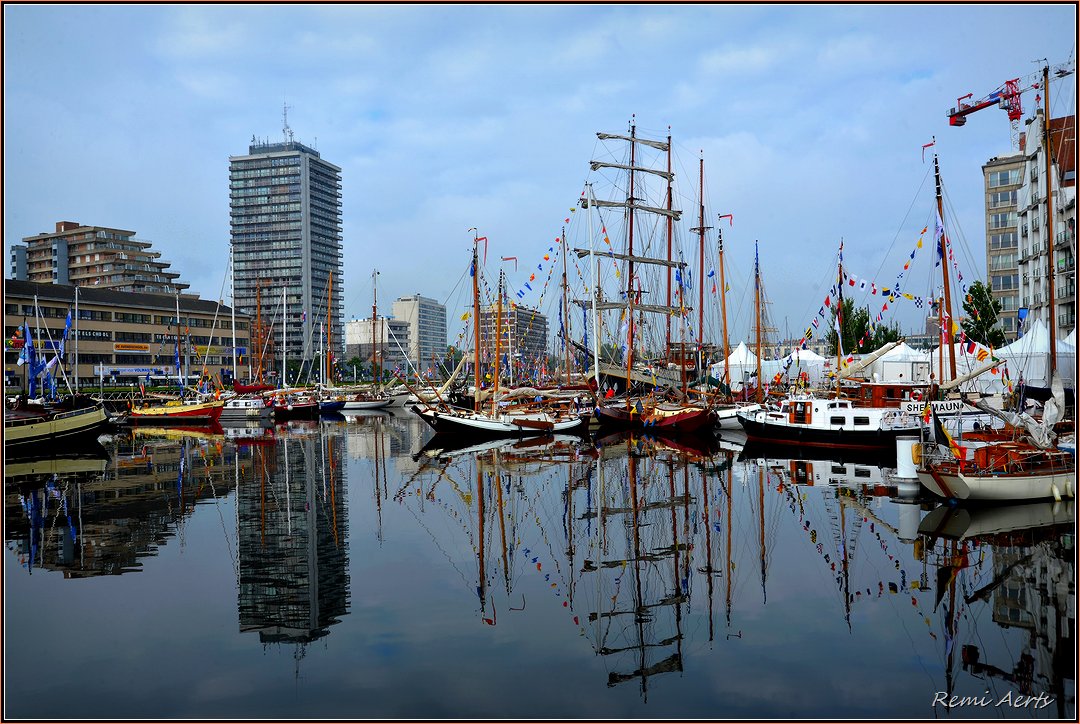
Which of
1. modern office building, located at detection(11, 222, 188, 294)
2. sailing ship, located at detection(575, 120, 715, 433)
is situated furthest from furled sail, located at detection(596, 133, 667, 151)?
modern office building, located at detection(11, 222, 188, 294)

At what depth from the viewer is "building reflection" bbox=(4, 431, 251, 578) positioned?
20125mm

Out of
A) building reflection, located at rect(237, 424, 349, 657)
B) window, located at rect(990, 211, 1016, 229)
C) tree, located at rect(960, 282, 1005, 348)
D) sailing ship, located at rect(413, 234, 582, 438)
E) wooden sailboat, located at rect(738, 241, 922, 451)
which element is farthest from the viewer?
window, located at rect(990, 211, 1016, 229)

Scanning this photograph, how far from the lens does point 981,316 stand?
65.7 meters

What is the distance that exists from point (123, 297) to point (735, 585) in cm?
12693

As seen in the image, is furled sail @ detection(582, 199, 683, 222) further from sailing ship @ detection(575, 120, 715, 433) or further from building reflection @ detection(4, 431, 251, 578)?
building reflection @ detection(4, 431, 251, 578)

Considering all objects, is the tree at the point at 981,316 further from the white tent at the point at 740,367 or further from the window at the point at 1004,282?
the white tent at the point at 740,367

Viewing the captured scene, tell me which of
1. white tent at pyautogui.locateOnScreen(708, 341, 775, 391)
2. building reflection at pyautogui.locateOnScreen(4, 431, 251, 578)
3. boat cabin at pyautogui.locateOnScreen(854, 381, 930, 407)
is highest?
white tent at pyautogui.locateOnScreen(708, 341, 775, 391)

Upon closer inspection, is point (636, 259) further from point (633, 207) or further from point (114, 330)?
point (114, 330)

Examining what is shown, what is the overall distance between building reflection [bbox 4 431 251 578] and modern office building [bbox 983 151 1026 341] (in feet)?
246

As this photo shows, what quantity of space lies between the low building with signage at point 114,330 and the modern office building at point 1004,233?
9332 centimetres

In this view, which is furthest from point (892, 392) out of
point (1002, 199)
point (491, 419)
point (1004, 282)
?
point (1002, 199)

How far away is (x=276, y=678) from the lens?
12.2m

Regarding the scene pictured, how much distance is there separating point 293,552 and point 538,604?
777 centimetres

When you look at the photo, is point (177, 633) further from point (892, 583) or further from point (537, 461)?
point (537, 461)
